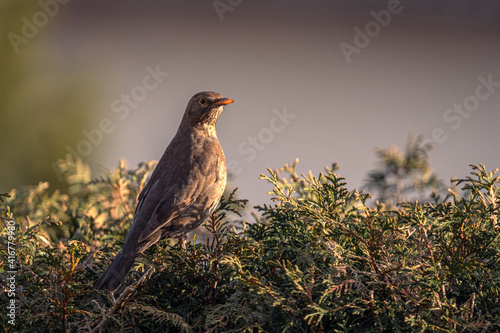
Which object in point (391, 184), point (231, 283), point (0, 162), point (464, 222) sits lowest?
point (0, 162)

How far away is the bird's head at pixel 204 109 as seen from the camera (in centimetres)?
335

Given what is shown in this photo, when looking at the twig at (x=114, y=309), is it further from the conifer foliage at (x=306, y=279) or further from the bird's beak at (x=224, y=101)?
the bird's beak at (x=224, y=101)

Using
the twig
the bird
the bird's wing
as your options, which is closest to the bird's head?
the bird

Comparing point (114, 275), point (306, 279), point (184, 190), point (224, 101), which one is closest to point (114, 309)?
point (114, 275)

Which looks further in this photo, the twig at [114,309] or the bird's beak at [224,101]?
the bird's beak at [224,101]

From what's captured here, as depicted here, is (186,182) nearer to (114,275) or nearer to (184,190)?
(184,190)

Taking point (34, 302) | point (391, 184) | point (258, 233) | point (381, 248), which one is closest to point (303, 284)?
point (381, 248)

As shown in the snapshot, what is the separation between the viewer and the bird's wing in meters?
2.80

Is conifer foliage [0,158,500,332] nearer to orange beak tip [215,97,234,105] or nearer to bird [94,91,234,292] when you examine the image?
bird [94,91,234,292]

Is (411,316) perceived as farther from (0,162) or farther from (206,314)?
(0,162)

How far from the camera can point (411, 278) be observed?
1428mm

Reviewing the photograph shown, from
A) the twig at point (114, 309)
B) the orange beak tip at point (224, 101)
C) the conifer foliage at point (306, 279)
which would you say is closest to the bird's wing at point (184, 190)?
the orange beak tip at point (224, 101)

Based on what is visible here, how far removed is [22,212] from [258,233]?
5.62ft

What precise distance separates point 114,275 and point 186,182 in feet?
4.04
